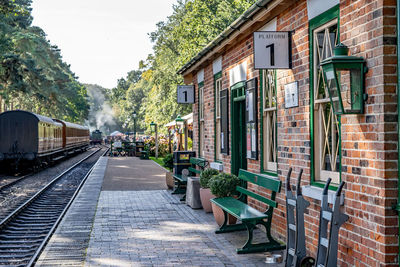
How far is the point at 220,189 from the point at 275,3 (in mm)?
3240

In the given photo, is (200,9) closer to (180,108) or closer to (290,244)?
(180,108)

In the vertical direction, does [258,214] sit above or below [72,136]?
below

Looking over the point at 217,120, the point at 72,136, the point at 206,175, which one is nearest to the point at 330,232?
the point at 206,175

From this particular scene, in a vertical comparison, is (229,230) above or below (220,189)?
below

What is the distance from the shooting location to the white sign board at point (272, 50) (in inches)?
256

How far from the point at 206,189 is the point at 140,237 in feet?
8.24

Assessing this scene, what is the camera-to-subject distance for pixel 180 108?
3784 cm

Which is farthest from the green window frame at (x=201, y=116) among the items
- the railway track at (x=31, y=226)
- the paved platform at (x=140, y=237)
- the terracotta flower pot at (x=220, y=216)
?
the terracotta flower pot at (x=220, y=216)

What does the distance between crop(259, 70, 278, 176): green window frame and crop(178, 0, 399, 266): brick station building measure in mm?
16

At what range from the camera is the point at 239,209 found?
6.99 m

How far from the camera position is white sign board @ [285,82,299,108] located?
632cm

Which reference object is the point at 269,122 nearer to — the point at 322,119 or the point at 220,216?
the point at 220,216

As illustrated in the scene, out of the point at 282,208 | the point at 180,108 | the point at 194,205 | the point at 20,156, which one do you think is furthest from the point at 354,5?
the point at 180,108

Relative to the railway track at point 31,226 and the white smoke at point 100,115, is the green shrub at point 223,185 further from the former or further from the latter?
the white smoke at point 100,115
